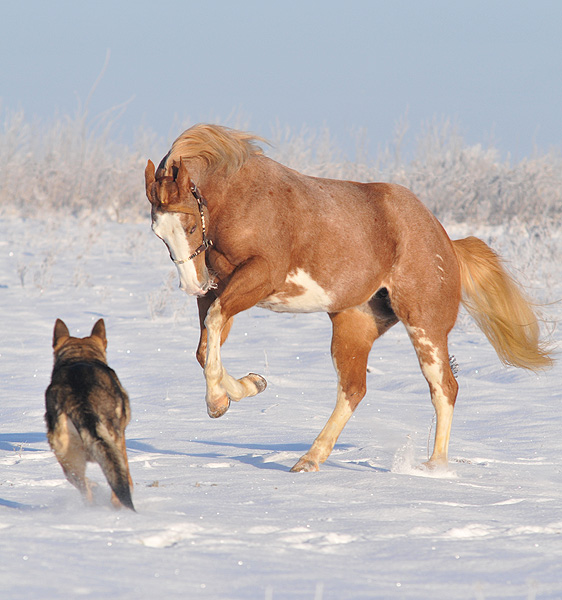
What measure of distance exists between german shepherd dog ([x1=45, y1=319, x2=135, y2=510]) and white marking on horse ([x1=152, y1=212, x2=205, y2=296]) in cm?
107

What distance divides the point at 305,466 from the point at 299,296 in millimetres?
1052

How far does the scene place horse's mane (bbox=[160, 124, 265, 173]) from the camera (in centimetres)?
528

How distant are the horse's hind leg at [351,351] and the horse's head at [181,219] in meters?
1.42

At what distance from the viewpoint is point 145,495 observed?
13.5ft

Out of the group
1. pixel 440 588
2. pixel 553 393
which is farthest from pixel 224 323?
pixel 553 393

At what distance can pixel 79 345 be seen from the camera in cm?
435

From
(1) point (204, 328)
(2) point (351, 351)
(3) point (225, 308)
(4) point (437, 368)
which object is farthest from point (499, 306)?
(3) point (225, 308)

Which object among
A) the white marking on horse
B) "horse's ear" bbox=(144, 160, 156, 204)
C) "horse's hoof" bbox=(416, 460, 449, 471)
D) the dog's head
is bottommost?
"horse's hoof" bbox=(416, 460, 449, 471)

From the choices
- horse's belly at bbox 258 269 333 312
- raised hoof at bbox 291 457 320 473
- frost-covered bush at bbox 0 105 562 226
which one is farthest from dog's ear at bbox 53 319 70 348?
frost-covered bush at bbox 0 105 562 226

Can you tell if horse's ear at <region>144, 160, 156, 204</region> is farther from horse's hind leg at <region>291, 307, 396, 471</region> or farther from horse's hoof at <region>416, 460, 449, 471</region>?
horse's hoof at <region>416, 460, 449, 471</region>

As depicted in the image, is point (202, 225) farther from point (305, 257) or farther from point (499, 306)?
point (499, 306)

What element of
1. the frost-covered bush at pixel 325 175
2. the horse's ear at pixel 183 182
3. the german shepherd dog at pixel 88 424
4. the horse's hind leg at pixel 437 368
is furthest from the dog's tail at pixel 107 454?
the frost-covered bush at pixel 325 175

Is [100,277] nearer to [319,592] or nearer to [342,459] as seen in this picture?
[342,459]

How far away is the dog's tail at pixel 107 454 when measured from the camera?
355 centimetres
